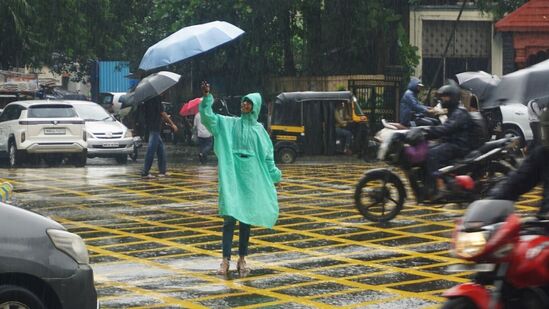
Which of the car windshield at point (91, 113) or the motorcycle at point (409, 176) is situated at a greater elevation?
the car windshield at point (91, 113)

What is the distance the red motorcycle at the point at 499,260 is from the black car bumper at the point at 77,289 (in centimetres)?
233

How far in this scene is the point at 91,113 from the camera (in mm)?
29797

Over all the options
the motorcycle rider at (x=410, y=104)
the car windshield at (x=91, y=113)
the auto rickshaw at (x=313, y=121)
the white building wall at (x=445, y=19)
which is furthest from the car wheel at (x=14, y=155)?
the white building wall at (x=445, y=19)

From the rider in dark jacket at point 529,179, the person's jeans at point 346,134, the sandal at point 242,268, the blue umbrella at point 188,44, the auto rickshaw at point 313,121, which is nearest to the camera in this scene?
the rider in dark jacket at point 529,179

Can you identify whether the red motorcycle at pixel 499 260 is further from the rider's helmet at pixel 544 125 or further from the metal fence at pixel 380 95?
the metal fence at pixel 380 95

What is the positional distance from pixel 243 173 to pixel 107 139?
17963mm

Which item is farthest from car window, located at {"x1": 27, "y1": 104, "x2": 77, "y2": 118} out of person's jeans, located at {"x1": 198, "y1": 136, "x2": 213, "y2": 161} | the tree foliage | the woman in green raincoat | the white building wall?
the woman in green raincoat

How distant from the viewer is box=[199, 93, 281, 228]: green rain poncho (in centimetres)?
1090

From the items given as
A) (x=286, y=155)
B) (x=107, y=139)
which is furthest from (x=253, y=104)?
(x=107, y=139)

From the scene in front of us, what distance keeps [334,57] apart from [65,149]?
10010mm

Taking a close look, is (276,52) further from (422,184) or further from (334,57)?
(422,184)

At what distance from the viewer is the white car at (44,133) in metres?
26.3

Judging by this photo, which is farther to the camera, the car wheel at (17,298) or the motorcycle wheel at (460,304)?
the car wheel at (17,298)

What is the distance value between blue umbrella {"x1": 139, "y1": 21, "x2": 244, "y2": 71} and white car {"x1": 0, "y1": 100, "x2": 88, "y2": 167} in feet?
22.2
